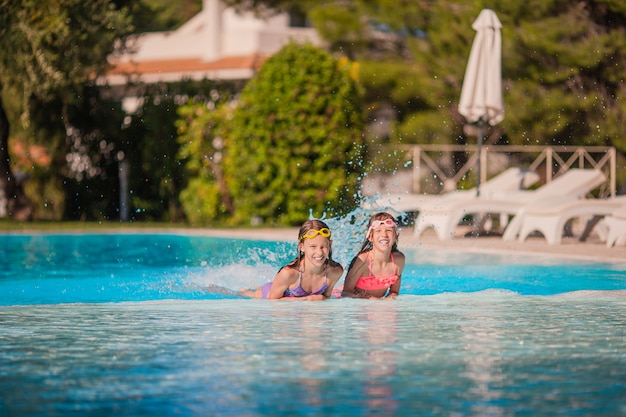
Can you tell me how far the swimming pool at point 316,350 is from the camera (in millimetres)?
5180

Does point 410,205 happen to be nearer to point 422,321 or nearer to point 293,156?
point 293,156

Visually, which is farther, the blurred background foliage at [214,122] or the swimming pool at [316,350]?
the blurred background foliage at [214,122]

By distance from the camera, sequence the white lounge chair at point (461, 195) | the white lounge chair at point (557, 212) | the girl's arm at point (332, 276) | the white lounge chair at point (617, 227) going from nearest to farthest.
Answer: the girl's arm at point (332, 276) < the white lounge chair at point (617, 227) < the white lounge chair at point (557, 212) < the white lounge chair at point (461, 195)

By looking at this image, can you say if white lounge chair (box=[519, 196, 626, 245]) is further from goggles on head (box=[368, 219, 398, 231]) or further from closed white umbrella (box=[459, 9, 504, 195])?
goggles on head (box=[368, 219, 398, 231])

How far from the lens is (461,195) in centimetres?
1723

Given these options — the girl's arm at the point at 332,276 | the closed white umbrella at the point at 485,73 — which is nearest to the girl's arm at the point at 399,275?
the girl's arm at the point at 332,276

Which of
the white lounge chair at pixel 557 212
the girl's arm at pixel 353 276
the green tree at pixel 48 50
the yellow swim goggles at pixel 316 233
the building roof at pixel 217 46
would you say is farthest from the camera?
the building roof at pixel 217 46

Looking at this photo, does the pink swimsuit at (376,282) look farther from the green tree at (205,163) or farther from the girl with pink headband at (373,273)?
the green tree at (205,163)

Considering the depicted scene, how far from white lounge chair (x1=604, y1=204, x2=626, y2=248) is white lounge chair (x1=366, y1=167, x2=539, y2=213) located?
7.50 ft

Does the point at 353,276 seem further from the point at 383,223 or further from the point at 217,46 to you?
the point at 217,46

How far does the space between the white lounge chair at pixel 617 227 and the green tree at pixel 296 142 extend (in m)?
5.34

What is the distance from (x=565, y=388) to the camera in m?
5.48

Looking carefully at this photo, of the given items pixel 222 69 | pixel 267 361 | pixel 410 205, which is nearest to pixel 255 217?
pixel 410 205

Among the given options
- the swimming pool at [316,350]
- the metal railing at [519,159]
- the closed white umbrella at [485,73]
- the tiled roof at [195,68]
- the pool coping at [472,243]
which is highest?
the tiled roof at [195,68]
